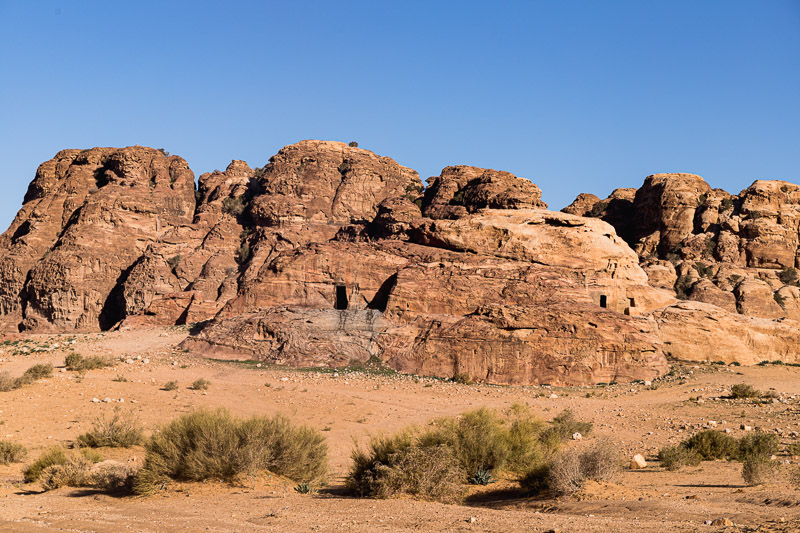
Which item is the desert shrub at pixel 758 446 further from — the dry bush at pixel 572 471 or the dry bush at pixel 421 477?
the dry bush at pixel 421 477

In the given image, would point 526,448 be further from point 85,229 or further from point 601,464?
point 85,229

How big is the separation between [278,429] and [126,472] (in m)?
2.90

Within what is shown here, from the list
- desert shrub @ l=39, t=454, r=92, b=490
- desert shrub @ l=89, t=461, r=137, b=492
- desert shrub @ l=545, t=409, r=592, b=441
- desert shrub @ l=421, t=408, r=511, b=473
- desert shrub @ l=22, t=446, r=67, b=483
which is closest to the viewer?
desert shrub @ l=89, t=461, r=137, b=492

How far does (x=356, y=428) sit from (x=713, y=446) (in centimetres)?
998

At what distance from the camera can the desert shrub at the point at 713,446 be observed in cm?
1427

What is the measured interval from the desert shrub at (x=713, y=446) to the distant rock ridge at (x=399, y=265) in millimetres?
13077

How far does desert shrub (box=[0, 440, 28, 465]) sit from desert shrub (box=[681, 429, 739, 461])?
1542 cm

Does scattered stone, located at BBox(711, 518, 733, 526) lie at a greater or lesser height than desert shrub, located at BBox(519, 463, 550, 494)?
greater

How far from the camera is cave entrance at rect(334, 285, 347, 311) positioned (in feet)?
114

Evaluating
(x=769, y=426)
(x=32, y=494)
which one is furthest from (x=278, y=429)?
(x=769, y=426)

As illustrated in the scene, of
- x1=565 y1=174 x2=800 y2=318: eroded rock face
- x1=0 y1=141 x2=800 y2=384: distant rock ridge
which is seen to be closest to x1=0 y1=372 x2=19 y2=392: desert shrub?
x1=0 y1=141 x2=800 y2=384: distant rock ridge

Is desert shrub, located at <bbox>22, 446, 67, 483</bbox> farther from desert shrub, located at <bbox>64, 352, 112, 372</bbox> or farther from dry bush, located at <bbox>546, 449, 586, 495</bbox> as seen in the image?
desert shrub, located at <bbox>64, 352, 112, 372</bbox>

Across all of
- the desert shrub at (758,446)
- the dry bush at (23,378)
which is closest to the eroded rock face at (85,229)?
the dry bush at (23,378)

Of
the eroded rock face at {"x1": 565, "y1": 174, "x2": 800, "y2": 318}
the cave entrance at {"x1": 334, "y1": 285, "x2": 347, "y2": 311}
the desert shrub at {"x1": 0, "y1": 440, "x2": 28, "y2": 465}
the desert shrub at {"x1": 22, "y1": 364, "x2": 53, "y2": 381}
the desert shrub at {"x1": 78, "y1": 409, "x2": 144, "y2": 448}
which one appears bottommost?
the desert shrub at {"x1": 0, "y1": 440, "x2": 28, "y2": 465}
